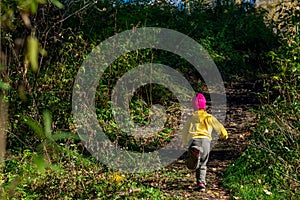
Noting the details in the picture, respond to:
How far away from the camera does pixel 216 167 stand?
23.5 feet

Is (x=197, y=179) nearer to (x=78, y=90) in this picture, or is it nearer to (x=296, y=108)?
(x=296, y=108)

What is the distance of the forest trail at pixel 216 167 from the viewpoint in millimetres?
6234

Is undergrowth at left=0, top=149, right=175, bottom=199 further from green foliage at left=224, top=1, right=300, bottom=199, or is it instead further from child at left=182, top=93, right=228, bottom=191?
green foliage at left=224, top=1, right=300, bottom=199

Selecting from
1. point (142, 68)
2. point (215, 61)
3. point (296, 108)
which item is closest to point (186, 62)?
point (215, 61)

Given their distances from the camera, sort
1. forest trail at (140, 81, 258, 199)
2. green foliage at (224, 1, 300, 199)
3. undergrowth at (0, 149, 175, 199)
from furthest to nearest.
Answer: forest trail at (140, 81, 258, 199) → green foliage at (224, 1, 300, 199) → undergrowth at (0, 149, 175, 199)

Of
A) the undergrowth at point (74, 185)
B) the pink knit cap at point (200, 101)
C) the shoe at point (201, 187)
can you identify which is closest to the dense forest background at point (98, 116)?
the undergrowth at point (74, 185)

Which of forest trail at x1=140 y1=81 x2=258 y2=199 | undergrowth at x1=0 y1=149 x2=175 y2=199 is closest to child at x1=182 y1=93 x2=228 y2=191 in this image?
forest trail at x1=140 y1=81 x2=258 y2=199

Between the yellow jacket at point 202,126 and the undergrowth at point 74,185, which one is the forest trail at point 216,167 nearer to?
the undergrowth at point 74,185

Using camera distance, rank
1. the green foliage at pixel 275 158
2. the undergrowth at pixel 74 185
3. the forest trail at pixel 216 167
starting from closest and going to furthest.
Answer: the undergrowth at pixel 74 185
the green foliage at pixel 275 158
the forest trail at pixel 216 167

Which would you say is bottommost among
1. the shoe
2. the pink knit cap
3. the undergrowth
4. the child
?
the shoe

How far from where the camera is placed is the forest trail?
20.5 feet

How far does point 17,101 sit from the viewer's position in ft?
23.0

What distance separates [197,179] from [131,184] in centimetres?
99

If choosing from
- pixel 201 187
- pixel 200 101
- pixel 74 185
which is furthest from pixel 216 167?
pixel 74 185
